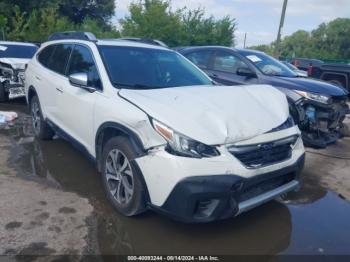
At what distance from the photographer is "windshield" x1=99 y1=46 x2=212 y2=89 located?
377 cm

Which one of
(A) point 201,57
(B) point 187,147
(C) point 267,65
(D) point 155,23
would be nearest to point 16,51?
(A) point 201,57

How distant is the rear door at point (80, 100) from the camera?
3.77 metres

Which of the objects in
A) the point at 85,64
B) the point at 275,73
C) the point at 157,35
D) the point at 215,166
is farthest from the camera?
the point at 157,35

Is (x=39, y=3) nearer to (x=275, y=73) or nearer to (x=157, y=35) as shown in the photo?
(x=157, y=35)

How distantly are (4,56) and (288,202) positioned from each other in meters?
8.12

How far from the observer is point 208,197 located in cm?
272

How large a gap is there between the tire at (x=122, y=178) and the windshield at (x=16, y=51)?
6963 millimetres

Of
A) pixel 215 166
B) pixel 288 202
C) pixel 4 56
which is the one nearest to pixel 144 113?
pixel 215 166

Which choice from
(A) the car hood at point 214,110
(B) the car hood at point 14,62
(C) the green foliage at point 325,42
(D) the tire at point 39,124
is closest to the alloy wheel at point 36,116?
(D) the tire at point 39,124

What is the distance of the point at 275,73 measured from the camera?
22.7 ft

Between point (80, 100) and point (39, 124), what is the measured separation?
2184 millimetres

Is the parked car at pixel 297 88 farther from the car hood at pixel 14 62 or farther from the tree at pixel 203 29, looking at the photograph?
the tree at pixel 203 29

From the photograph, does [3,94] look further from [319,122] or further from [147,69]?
[319,122]

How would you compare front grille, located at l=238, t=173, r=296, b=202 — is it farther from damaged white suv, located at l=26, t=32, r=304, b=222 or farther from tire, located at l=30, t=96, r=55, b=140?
tire, located at l=30, t=96, r=55, b=140
